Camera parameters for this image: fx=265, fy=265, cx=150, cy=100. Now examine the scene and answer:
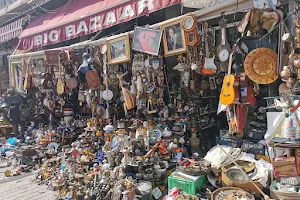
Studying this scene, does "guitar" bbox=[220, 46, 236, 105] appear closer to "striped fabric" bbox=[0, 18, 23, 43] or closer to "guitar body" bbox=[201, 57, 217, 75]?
"guitar body" bbox=[201, 57, 217, 75]

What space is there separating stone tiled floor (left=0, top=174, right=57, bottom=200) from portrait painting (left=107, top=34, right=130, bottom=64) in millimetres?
3055

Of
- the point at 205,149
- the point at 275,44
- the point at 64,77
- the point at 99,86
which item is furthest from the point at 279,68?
the point at 64,77

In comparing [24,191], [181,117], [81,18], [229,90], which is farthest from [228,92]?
[81,18]

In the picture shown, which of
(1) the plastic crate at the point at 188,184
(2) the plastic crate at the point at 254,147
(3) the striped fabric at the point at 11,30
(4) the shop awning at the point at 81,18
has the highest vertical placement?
(3) the striped fabric at the point at 11,30

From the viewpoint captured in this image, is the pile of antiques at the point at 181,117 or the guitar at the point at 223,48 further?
the guitar at the point at 223,48

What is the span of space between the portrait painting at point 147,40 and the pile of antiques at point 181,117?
0.02 metres

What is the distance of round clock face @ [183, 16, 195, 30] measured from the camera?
441 centimetres

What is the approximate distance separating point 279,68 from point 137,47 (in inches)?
107

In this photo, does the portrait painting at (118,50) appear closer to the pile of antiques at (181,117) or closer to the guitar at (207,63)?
the pile of antiques at (181,117)

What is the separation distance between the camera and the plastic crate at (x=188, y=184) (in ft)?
12.6

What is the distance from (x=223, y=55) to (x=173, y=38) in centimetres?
102

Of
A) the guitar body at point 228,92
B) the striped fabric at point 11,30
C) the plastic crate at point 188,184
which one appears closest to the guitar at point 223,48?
the guitar body at point 228,92

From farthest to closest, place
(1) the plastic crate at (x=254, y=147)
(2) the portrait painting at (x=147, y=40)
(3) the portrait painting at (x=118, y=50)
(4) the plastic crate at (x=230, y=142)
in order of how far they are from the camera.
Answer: (3) the portrait painting at (x=118, y=50)
(2) the portrait painting at (x=147, y=40)
(4) the plastic crate at (x=230, y=142)
(1) the plastic crate at (x=254, y=147)

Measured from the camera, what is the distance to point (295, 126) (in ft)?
10.3
